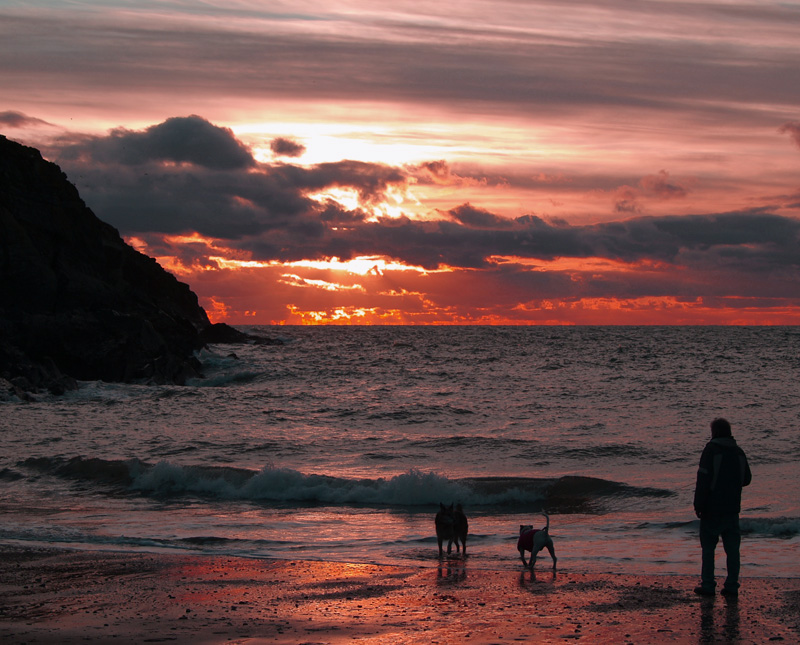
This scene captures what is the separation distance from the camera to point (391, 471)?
1839 centimetres

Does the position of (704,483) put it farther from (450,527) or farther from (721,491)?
(450,527)

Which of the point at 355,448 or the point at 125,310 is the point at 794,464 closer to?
the point at 355,448

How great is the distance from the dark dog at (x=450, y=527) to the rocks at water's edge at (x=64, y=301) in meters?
25.5

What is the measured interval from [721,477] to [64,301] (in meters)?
36.9

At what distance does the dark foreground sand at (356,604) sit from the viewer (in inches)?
266

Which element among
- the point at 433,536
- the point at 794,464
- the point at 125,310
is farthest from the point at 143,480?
the point at 125,310

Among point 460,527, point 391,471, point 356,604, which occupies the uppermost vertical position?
point 460,527

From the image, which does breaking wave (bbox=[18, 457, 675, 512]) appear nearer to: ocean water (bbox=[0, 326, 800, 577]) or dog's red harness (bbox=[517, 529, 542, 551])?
ocean water (bbox=[0, 326, 800, 577])

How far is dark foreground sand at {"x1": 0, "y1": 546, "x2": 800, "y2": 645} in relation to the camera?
Result: 22.2 feet

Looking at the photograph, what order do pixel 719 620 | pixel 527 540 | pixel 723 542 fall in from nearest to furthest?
pixel 719 620, pixel 723 542, pixel 527 540

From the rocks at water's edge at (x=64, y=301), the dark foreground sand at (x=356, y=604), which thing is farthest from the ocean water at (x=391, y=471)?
the rocks at water's edge at (x=64, y=301)

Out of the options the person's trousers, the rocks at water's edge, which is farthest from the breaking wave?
the rocks at water's edge

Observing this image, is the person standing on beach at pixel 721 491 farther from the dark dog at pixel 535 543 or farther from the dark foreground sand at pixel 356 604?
the dark dog at pixel 535 543

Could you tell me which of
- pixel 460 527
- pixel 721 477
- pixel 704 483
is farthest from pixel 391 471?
pixel 721 477
